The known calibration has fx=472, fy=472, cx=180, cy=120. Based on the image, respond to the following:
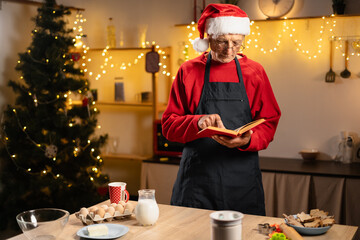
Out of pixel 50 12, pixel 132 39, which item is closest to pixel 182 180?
pixel 50 12

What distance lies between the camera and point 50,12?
424 cm

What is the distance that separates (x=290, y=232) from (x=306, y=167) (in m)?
2.28

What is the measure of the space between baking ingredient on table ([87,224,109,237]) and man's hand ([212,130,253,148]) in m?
0.78

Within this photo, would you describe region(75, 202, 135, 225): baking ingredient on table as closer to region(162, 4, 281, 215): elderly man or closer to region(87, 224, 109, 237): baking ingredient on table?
region(87, 224, 109, 237): baking ingredient on table

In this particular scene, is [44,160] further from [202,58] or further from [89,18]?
[202,58]

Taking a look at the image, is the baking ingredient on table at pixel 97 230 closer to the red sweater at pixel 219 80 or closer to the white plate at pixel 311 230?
the white plate at pixel 311 230

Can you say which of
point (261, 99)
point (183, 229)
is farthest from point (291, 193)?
point (183, 229)

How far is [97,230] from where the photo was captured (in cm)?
176

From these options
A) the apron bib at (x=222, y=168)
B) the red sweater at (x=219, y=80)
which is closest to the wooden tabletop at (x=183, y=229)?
the apron bib at (x=222, y=168)

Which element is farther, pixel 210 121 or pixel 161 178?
pixel 161 178

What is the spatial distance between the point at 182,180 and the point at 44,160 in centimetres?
218

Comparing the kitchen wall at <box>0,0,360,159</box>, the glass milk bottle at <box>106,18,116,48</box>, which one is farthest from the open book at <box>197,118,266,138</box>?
the glass milk bottle at <box>106,18,116,48</box>

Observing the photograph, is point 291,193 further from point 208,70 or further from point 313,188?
point 208,70

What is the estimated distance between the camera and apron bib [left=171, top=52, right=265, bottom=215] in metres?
2.45
